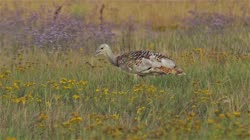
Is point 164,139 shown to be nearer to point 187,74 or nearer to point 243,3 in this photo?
point 187,74

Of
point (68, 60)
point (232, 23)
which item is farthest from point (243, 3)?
point (68, 60)

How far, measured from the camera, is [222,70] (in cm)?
845

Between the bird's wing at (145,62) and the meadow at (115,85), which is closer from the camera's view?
the meadow at (115,85)

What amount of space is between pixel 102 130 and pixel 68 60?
524cm

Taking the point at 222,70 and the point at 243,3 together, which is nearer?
the point at 222,70

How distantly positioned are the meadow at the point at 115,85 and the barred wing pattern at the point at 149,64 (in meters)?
0.14

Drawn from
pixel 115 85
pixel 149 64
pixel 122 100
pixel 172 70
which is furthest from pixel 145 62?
pixel 122 100

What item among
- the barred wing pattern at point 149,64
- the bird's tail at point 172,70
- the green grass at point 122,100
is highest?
the barred wing pattern at point 149,64

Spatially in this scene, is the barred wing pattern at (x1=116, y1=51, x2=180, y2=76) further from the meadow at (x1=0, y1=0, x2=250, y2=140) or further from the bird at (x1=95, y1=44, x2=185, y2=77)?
the meadow at (x1=0, y1=0, x2=250, y2=140)

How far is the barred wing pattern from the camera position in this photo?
833 centimetres

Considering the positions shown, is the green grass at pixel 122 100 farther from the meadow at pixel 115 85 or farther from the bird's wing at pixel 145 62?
the bird's wing at pixel 145 62

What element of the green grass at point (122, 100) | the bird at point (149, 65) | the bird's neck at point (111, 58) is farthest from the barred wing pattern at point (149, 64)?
the bird's neck at point (111, 58)

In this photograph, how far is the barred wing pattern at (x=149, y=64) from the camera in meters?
8.33

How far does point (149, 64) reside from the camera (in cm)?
834
